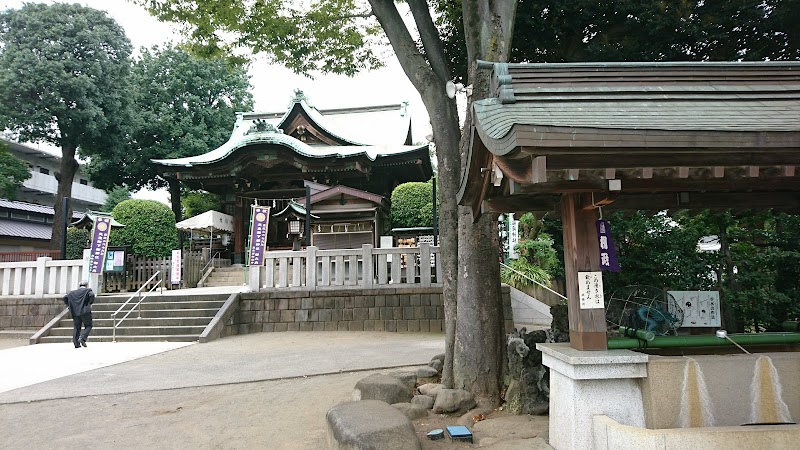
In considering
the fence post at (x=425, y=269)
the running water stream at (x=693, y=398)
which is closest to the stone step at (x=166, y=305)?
the fence post at (x=425, y=269)

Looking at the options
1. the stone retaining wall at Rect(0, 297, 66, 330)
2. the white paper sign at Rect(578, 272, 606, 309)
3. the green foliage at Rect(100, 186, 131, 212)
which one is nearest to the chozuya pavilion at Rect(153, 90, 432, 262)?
the stone retaining wall at Rect(0, 297, 66, 330)

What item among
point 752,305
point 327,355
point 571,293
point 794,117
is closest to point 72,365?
point 327,355

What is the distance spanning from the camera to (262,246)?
40.8ft

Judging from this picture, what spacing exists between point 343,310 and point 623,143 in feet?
32.2

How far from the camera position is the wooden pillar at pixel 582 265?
149 inches

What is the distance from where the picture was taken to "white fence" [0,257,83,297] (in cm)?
1320

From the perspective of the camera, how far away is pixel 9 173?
2506 centimetres

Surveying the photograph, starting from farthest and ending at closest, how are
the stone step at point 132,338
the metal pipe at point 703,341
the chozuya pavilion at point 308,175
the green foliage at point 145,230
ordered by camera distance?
the chozuya pavilion at point 308,175
the green foliage at point 145,230
the stone step at point 132,338
the metal pipe at point 703,341

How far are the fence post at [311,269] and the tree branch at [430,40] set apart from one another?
22.9 feet

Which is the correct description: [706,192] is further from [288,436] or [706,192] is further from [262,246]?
[262,246]

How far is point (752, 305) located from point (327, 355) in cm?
754

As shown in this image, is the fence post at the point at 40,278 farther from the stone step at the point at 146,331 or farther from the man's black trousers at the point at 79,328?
the man's black trousers at the point at 79,328

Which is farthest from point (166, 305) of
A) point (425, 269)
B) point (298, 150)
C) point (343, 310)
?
point (298, 150)

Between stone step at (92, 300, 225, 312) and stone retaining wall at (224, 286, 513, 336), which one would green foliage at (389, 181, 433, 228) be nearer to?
stone retaining wall at (224, 286, 513, 336)
